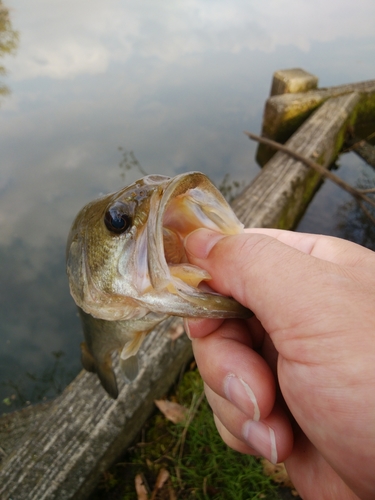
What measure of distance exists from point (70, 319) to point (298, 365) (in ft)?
10.5

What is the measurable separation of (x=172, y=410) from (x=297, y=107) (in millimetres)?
5047

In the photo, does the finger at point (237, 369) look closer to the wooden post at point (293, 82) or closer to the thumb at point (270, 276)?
the thumb at point (270, 276)

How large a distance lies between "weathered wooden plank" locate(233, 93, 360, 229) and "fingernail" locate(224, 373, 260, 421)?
5.88 feet

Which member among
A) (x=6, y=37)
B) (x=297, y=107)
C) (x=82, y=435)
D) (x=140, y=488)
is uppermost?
(x=6, y=37)

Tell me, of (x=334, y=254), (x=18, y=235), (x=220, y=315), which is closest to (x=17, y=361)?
(x=18, y=235)

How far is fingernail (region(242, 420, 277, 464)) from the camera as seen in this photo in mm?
1159

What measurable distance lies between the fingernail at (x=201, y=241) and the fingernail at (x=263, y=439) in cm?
64

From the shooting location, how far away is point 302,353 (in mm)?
887

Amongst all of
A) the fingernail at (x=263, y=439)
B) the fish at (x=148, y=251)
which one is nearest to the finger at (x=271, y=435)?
the fingernail at (x=263, y=439)

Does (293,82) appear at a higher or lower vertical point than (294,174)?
higher

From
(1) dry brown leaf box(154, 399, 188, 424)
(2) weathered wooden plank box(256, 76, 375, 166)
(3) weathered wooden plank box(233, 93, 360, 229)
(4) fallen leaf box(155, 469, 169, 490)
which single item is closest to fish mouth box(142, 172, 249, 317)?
(1) dry brown leaf box(154, 399, 188, 424)

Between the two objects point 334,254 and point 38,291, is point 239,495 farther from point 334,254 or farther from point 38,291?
point 38,291

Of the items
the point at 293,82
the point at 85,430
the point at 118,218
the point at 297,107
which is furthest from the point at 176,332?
the point at 293,82

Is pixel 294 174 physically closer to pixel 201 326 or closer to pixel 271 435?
pixel 201 326
